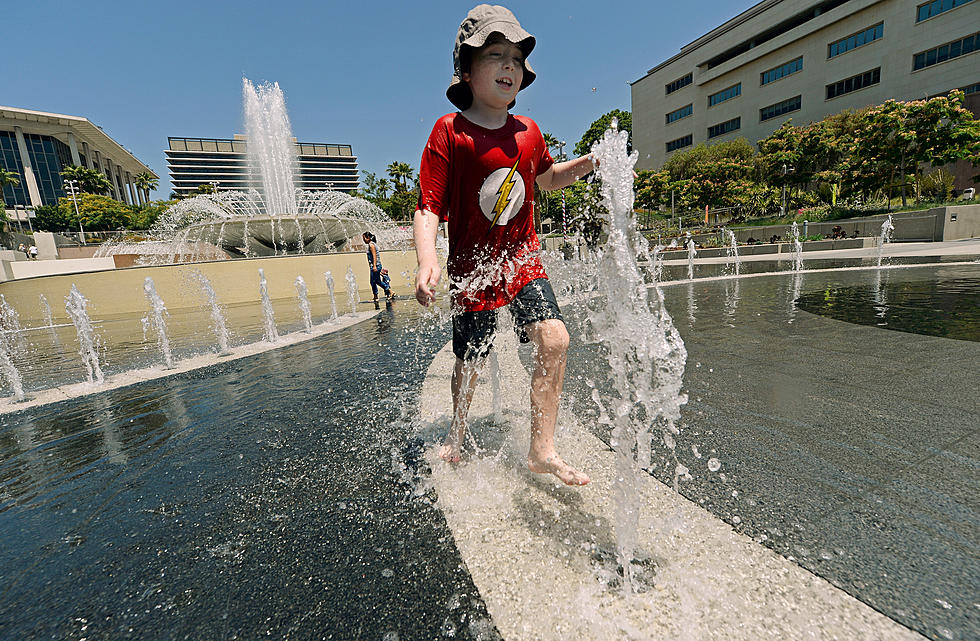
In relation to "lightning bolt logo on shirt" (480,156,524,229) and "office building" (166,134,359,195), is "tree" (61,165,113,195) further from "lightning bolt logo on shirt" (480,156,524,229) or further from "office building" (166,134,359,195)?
"lightning bolt logo on shirt" (480,156,524,229)

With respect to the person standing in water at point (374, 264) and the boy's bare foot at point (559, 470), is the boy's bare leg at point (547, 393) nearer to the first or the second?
the boy's bare foot at point (559, 470)

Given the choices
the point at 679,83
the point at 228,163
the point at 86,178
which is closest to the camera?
the point at 679,83

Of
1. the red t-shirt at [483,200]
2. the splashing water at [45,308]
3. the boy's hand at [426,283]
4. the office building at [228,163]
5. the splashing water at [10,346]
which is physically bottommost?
the splashing water at [10,346]

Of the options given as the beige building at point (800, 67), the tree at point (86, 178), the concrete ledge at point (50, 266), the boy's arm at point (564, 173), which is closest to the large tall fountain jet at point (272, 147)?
the concrete ledge at point (50, 266)

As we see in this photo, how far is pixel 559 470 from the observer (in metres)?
1.67

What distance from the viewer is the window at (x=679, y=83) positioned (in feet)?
163

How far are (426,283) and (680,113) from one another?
5998 centimetres

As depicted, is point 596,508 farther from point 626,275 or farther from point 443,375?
point 443,375

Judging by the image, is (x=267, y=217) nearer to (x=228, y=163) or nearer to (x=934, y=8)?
(x=934, y=8)

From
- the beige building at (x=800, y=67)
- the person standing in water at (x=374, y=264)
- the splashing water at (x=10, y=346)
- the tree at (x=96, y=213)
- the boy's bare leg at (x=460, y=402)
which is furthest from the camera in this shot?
the tree at (x=96, y=213)

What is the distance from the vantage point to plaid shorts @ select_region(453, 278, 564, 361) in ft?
5.84

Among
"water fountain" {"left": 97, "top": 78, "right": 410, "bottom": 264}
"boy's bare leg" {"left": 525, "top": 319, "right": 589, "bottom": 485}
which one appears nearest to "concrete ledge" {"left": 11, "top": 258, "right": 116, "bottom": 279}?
"water fountain" {"left": 97, "top": 78, "right": 410, "bottom": 264}

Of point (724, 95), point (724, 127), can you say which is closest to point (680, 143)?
point (724, 127)

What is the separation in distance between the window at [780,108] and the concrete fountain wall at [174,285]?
4411 centimetres
